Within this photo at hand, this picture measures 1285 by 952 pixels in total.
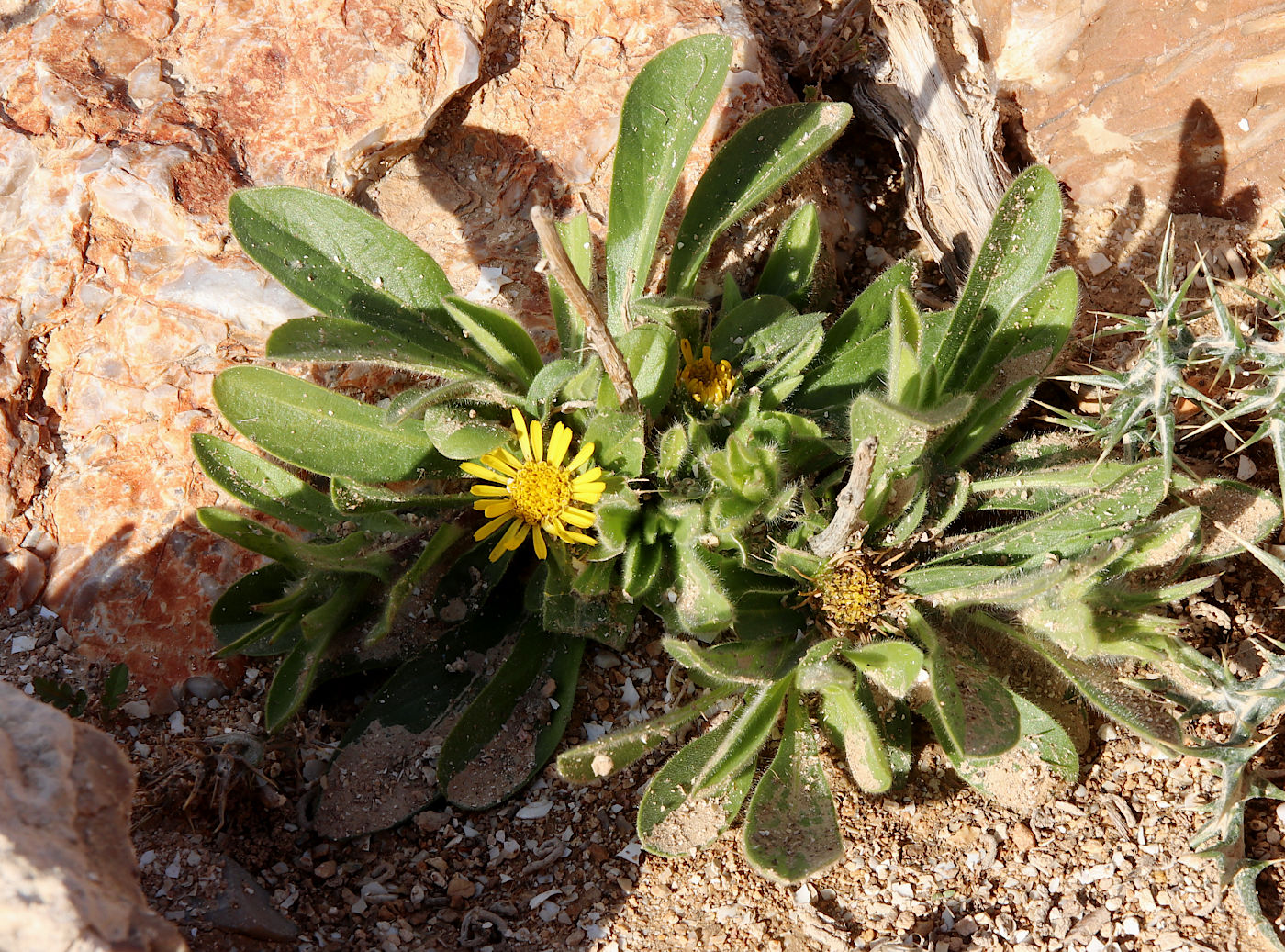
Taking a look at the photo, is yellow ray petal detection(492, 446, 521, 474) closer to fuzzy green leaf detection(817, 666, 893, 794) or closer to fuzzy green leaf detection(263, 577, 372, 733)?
fuzzy green leaf detection(263, 577, 372, 733)

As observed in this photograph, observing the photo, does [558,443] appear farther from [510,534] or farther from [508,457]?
[510,534]

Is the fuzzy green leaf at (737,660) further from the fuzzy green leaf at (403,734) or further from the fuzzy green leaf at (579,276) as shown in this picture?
the fuzzy green leaf at (579,276)

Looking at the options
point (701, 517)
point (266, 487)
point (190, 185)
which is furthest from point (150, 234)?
point (701, 517)

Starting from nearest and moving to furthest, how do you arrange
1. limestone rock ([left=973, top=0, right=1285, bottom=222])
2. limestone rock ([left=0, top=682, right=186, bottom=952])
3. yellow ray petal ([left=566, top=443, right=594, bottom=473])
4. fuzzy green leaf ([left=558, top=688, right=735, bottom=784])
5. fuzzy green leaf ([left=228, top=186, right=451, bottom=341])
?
limestone rock ([left=0, top=682, right=186, bottom=952])
fuzzy green leaf ([left=558, top=688, right=735, bottom=784])
yellow ray petal ([left=566, top=443, right=594, bottom=473])
fuzzy green leaf ([left=228, top=186, right=451, bottom=341])
limestone rock ([left=973, top=0, right=1285, bottom=222])

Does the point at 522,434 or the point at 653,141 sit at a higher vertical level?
the point at 653,141

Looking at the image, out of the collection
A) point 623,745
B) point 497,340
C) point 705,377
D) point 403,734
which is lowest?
point 403,734

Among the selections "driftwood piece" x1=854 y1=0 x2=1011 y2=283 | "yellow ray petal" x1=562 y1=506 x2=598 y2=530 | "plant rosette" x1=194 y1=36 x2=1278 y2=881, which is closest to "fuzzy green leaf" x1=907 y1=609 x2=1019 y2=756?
"plant rosette" x1=194 y1=36 x2=1278 y2=881
